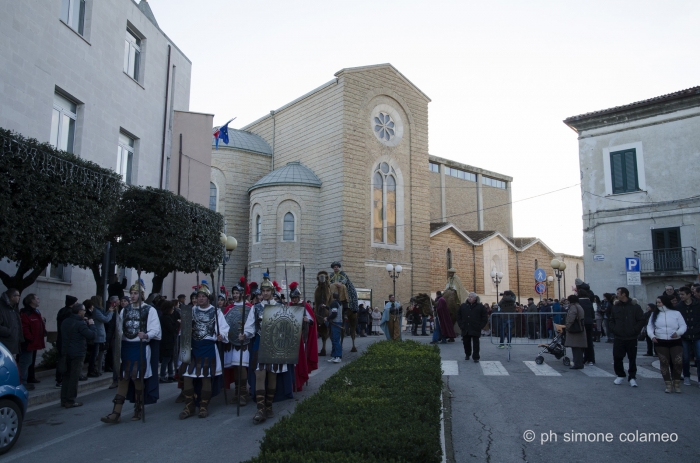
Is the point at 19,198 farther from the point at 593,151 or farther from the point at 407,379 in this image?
the point at 593,151

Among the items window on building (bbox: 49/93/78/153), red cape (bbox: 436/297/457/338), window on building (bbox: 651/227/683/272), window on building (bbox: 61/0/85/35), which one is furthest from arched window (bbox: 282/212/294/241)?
window on building (bbox: 61/0/85/35)

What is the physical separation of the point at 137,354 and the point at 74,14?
11817 millimetres

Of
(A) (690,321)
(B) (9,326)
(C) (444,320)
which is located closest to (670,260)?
(C) (444,320)

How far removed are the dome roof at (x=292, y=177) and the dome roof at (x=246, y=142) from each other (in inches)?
176

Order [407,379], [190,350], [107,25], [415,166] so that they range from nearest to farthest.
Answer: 1. [407,379]
2. [190,350]
3. [107,25]
4. [415,166]

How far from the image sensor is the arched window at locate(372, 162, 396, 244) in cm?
3784

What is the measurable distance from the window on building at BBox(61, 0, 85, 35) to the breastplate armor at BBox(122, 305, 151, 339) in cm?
1036

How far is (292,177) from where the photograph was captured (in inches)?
1471

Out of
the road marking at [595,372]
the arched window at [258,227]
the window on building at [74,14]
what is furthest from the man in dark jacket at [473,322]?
the arched window at [258,227]

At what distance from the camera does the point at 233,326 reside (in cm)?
954

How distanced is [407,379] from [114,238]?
34.9 ft

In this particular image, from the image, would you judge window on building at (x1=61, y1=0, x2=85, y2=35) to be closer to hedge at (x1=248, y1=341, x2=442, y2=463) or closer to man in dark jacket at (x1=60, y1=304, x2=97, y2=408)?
man in dark jacket at (x1=60, y1=304, x2=97, y2=408)

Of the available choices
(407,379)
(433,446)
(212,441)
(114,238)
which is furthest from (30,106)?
(433,446)

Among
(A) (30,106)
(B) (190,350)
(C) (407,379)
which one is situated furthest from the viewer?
(A) (30,106)
